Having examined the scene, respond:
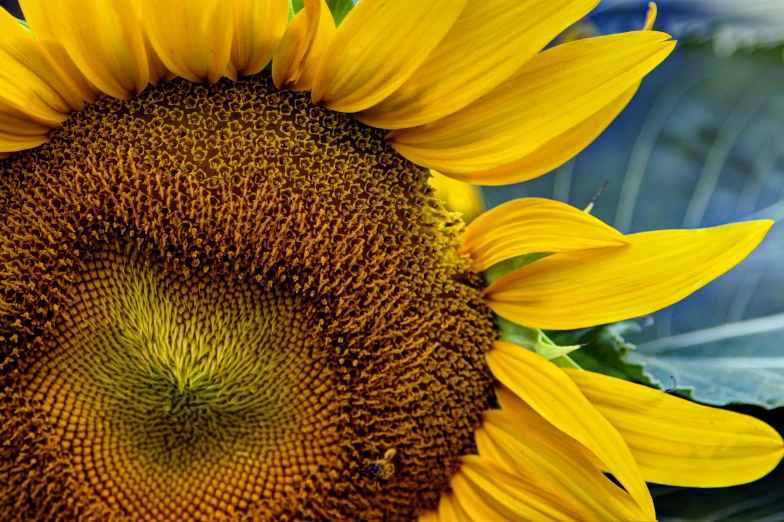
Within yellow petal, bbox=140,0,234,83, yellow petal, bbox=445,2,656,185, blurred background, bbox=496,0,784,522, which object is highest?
blurred background, bbox=496,0,784,522

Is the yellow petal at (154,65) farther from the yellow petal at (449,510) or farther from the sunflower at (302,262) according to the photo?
the yellow petal at (449,510)

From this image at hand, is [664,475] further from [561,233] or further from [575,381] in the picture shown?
[561,233]

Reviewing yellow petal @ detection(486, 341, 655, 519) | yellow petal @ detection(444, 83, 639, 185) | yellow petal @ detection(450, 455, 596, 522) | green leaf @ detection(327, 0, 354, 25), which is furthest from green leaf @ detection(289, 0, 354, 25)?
yellow petal @ detection(450, 455, 596, 522)

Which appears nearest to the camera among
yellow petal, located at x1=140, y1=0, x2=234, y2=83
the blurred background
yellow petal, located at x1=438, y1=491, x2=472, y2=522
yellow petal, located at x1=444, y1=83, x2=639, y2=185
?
yellow petal, located at x1=140, y1=0, x2=234, y2=83

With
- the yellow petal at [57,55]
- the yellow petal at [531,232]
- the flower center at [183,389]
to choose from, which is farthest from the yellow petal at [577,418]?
the yellow petal at [57,55]

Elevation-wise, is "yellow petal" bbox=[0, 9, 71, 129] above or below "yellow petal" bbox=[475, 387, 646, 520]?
→ above

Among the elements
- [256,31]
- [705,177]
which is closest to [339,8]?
[256,31]

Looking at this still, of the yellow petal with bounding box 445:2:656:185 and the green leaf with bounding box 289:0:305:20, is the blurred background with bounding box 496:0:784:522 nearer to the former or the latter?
the yellow petal with bounding box 445:2:656:185

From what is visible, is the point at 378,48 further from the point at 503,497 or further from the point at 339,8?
the point at 503,497
